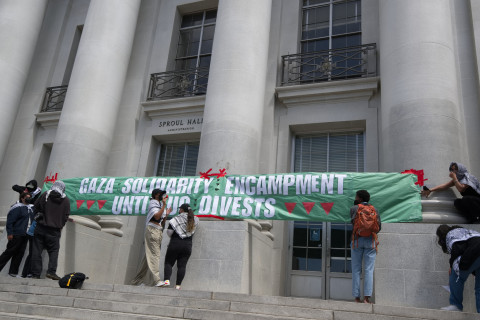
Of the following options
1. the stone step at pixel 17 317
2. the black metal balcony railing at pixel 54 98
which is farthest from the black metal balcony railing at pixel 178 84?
the stone step at pixel 17 317

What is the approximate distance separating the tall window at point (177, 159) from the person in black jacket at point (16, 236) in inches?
205

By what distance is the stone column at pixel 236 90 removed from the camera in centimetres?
1034

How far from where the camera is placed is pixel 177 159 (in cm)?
1378

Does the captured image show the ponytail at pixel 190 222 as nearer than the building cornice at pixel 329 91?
Yes

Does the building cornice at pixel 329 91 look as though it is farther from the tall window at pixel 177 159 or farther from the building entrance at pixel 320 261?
the building entrance at pixel 320 261

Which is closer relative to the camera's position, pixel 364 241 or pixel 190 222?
pixel 364 241

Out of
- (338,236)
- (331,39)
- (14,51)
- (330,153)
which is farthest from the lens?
(14,51)

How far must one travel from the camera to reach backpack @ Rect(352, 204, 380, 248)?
6.66 m

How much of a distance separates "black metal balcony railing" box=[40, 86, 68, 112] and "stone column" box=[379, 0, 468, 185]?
1130 centimetres

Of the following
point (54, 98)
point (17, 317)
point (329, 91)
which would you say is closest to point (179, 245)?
point (17, 317)

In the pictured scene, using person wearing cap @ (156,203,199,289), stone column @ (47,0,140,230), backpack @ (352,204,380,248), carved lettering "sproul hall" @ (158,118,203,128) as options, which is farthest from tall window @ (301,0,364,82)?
person wearing cap @ (156,203,199,289)

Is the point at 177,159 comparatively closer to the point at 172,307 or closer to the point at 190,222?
the point at 190,222

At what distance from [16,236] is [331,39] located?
399 inches

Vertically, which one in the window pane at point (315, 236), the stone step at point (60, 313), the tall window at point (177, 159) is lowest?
the stone step at point (60, 313)
